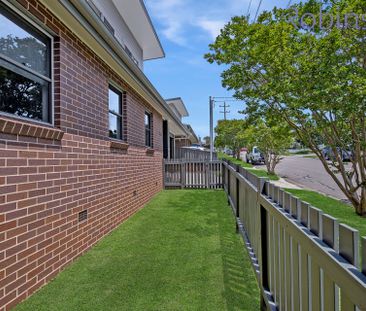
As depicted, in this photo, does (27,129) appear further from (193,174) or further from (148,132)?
(193,174)

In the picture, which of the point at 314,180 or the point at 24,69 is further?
the point at 314,180

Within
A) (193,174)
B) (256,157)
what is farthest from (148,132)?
(256,157)

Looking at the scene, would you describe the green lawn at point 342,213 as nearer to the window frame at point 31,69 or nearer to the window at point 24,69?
the window frame at point 31,69

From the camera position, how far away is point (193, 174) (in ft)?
44.0

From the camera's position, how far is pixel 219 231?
580 centimetres

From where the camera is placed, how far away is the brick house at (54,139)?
123 inches

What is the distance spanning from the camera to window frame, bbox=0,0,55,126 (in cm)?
323

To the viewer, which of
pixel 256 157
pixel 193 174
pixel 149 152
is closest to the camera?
pixel 149 152

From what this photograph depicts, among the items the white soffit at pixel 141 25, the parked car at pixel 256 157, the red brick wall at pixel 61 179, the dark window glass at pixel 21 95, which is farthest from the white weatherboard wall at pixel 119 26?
the parked car at pixel 256 157

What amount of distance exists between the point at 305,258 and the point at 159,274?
2487 millimetres

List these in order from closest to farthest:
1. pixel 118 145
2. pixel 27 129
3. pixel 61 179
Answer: pixel 27 129 → pixel 61 179 → pixel 118 145

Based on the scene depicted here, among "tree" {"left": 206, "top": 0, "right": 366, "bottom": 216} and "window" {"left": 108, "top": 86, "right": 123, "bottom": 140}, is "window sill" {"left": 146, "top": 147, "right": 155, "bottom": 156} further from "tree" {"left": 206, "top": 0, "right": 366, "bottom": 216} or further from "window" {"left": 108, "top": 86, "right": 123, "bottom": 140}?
"tree" {"left": 206, "top": 0, "right": 366, "bottom": 216}

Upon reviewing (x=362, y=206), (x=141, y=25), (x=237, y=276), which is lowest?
(x=237, y=276)

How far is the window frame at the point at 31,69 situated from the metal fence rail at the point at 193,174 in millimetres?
9278
